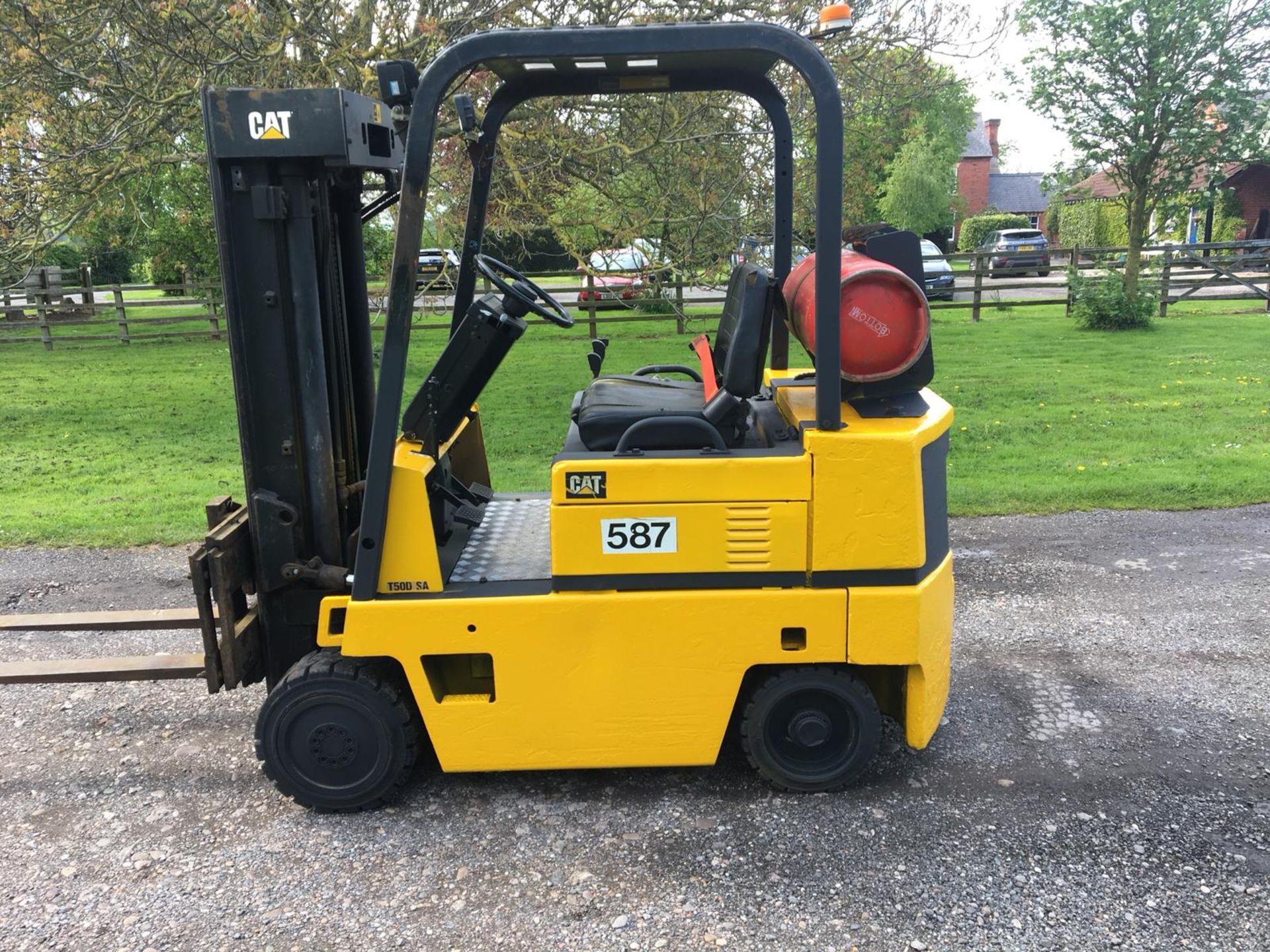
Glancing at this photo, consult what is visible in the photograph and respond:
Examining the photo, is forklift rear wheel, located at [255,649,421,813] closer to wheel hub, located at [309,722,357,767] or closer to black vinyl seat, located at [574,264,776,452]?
wheel hub, located at [309,722,357,767]

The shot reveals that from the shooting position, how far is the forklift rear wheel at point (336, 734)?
3814 millimetres

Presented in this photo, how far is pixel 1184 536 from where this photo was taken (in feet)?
23.2

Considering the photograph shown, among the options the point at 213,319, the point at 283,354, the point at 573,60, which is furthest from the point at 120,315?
the point at 573,60

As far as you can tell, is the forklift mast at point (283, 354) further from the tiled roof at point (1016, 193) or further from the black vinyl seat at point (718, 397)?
the tiled roof at point (1016, 193)

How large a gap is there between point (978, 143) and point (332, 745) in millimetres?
76393

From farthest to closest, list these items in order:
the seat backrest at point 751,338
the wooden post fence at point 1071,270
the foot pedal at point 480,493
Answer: the wooden post fence at point 1071,270 < the foot pedal at point 480,493 < the seat backrest at point 751,338

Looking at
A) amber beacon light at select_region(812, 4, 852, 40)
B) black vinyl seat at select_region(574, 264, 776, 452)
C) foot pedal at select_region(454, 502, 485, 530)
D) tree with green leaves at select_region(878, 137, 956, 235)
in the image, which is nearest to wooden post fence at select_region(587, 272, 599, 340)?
foot pedal at select_region(454, 502, 485, 530)

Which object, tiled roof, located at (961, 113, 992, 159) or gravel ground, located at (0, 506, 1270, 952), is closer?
gravel ground, located at (0, 506, 1270, 952)

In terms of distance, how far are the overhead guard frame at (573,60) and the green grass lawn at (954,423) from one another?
4.64 m

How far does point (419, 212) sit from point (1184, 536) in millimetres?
5958

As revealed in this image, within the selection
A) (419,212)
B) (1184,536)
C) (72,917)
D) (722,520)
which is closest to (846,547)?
(722,520)

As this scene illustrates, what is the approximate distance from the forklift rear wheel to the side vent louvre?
4.63ft

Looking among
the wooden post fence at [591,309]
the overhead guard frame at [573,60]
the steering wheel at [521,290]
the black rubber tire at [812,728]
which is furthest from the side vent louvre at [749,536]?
the wooden post fence at [591,309]

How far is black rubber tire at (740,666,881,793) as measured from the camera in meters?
3.87
